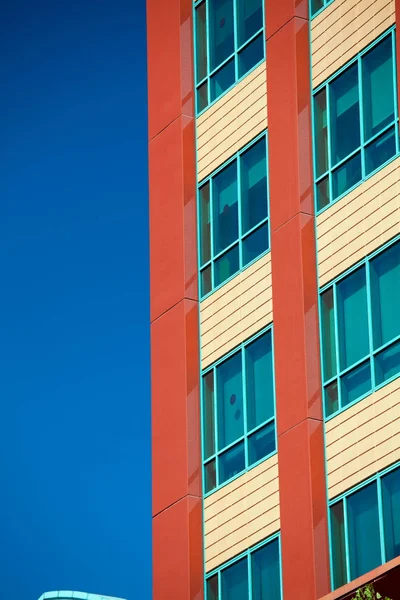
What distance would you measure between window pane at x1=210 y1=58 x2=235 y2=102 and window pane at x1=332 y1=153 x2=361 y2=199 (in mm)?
4847

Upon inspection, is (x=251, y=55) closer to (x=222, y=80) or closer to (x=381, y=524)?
(x=222, y=80)

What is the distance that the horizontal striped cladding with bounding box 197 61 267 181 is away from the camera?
113 ft

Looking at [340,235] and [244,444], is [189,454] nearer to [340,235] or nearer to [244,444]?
[244,444]

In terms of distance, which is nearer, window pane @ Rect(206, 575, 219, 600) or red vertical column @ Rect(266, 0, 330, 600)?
red vertical column @ Rect(266, 0, 330, 600)

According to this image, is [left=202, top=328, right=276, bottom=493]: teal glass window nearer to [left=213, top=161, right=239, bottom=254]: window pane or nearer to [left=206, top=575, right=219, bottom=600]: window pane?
[left=206, top=575, right=219, bottom=600]: window pane

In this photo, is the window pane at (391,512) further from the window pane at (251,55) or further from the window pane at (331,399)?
the window pane at (251,55)

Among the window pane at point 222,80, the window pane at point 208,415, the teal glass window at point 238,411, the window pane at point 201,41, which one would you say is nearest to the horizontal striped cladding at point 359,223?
the teal glass window at point 238,411

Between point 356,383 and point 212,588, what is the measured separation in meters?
5.71

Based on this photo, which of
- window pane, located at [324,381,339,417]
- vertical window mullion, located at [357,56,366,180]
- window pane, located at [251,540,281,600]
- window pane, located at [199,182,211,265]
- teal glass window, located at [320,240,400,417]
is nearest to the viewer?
teal glass window, located at [320,240,400,417]

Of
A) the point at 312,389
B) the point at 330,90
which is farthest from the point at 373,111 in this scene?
the point at 312,389

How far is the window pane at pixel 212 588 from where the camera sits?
3241cm

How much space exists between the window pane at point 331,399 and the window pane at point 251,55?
26.6ft

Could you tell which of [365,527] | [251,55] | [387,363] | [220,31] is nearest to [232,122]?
[251,55]

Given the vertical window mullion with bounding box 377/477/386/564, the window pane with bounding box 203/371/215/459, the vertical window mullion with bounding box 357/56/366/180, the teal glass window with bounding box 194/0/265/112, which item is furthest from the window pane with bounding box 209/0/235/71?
the vertical window mullion with bounding box 377/477/386/564
